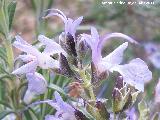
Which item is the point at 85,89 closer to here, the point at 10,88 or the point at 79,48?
the point at 79,48

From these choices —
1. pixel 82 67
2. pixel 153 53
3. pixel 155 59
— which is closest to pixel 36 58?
pixel 82 67

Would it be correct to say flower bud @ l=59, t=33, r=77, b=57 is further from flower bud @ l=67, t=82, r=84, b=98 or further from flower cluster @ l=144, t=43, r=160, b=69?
flower cluster @ l=144, t=43, r=160, b=69

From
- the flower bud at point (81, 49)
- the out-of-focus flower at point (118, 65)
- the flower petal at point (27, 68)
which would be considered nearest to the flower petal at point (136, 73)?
the out-of-focus flower at point (118, 65)

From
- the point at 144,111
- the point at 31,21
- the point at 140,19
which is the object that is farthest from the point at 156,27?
the point at 144,111

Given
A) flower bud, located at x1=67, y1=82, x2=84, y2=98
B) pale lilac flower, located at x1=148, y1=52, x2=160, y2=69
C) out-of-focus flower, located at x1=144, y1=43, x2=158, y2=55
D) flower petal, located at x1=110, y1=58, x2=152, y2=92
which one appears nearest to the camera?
flower petal, located at x1=110, y1=58, x2=152, y2=92

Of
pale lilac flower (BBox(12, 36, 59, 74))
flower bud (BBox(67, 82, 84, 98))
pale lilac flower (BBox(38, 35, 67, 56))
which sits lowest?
flower bud (BBox(67, 82, 84, 98))

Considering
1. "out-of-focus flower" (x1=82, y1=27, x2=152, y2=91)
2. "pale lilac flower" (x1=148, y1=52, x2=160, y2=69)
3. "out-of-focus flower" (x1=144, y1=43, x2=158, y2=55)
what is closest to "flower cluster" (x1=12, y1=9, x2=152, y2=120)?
"out-of-focus flower" (x1=82, y1=27, x2=152, y2=91)

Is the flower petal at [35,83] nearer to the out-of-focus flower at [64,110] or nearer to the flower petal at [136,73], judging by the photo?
the out-of-focus flower at [64,110]
